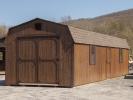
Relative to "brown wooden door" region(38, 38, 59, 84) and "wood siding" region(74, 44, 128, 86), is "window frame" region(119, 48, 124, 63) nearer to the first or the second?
"wood siding" region(74, 44, 128, 86)

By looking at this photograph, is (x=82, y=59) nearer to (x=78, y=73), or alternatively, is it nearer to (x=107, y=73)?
(x=78, y=73)

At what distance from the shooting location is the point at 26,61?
23.1 m

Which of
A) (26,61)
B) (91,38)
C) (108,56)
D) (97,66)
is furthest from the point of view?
(108,56)

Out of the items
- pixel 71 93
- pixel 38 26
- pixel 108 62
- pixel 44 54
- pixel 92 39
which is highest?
pixel 38 26

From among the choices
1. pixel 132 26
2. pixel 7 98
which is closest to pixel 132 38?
pixel 132 26

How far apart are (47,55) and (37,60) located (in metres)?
0.61

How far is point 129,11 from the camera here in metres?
138

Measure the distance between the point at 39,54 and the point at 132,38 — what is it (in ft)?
190

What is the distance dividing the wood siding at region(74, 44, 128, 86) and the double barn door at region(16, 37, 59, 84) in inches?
41.9

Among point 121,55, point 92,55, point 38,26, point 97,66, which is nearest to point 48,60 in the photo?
point 38,26

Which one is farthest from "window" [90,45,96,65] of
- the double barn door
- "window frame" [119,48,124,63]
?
"window frame" [119,48,124,63]

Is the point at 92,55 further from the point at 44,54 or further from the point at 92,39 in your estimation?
the point at 44,54

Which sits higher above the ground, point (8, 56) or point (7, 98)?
point (8, 56)

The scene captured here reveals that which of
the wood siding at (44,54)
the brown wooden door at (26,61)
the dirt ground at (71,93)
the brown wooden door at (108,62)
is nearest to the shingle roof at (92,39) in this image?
the brown wooden door at (108,62)
